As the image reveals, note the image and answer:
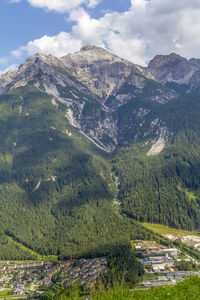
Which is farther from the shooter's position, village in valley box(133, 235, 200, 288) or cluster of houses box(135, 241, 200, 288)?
village in valley box(133, 235, 200, 288)

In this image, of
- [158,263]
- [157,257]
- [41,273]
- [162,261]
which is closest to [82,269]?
[41,273]

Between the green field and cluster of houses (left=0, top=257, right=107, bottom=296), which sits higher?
the green field

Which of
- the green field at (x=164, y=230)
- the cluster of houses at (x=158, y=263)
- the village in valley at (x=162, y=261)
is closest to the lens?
the cluster of houses at (x=158, y=263)

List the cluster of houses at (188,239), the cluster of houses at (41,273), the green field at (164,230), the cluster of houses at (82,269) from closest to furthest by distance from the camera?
1. the cluster of houses at (82,269)
2. the cluster of houses at (41,273)
3. the cluster of houses at (188,239)
4. the green field at (164,230)

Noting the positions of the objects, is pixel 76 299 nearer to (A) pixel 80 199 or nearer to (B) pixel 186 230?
(B) pixel 186 230

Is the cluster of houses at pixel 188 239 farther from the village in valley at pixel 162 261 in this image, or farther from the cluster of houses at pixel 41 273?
the cluster of houses at pixel 41 273

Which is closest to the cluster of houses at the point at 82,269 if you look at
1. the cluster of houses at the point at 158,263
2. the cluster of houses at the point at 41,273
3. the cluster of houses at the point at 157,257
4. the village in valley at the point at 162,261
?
the cluster of houses at the point at 41,273

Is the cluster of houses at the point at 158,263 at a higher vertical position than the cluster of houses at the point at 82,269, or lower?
lower

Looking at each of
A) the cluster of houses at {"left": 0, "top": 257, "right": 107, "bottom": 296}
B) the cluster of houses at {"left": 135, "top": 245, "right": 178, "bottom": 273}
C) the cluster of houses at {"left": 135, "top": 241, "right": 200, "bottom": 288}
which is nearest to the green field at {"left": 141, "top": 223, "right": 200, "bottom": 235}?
the cluster of houses at {"left": 135, "top": 241, "right": 200, "bottom": 288}

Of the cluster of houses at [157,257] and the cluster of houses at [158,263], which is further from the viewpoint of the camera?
the cluster of houses at [157,257]

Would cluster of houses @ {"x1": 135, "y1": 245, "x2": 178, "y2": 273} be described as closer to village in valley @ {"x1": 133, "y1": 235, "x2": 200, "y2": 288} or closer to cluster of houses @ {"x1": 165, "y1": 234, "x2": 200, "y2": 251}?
village in valley @ {"x1": 133, "y1": 235, "x2": 200, "y2": 288}
